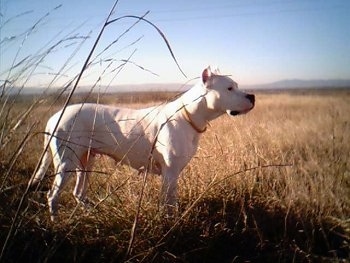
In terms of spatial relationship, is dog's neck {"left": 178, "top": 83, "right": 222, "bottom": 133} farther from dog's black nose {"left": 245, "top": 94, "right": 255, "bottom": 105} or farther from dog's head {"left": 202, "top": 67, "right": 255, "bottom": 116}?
dog's black nose {"left": 245, "top": 94, "right": 255, "bottom": 105}

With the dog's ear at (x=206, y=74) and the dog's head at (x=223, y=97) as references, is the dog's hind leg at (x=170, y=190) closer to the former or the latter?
the dog's head at (x=223, y=97)

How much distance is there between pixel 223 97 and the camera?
3184 mm

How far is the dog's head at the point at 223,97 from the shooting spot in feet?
10.4

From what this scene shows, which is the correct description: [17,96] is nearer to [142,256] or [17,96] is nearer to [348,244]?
[142,256]

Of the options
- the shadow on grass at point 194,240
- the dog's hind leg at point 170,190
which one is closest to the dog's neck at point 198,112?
the dog's hind leg at point 170,190

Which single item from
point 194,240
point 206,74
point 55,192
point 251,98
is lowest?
point 194,240

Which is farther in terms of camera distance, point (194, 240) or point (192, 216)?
point (192, 216)

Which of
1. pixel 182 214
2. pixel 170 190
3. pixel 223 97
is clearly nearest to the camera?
pixel 182 214

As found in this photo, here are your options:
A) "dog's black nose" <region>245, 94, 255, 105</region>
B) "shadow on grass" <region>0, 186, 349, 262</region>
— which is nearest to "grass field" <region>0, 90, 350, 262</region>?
"shadow on grass" <region>0, 186, 349, 262</region>

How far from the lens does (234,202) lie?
2957 mm

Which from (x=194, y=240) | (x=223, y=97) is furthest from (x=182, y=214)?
(x=223, y=97)

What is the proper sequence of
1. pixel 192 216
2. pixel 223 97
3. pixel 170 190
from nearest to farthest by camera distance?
pixel 192 216 → pixel 170 190 → pixel 223 97

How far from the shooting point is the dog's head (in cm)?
318

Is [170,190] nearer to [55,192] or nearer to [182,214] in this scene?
[182,214]
